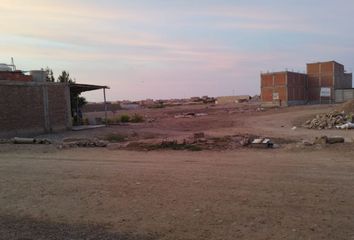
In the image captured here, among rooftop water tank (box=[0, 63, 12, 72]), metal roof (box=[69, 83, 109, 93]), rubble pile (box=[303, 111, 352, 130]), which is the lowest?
rubble pile (box=[303, 111, 352, 130])

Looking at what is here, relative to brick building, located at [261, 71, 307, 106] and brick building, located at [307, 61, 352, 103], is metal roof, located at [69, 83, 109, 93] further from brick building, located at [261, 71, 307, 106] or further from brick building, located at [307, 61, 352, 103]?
brick building, located at [307, 61, 352, 103]

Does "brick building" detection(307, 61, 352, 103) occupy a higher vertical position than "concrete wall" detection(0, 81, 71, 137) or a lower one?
higher

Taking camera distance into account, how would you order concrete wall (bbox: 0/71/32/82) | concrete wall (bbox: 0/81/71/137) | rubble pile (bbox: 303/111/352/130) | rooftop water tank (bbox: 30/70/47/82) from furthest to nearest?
rooftop water tank (bbox: 30/70/47/82)
rubble pile (bbox: 303/111/352/130)
concrete wall (bbox: 0/71/32/82)
concrete wall (bbox: 0/81/71/137)

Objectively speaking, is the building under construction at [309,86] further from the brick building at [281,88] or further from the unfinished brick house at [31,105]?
the unfinished brick house at [31,105]

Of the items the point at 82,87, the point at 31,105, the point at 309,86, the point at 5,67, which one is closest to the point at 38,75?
the point at 31,105

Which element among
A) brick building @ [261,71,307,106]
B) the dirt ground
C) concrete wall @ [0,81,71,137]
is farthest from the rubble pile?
brick building @ [261,71,307,106]

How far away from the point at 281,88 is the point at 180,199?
72.0 m

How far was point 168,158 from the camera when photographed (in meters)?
15.4

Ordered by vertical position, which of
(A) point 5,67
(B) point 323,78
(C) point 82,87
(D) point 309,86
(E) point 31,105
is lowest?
(E) point 31,105

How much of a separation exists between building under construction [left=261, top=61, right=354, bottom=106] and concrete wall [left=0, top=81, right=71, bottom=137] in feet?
169

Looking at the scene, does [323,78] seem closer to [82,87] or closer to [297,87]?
[297,87]

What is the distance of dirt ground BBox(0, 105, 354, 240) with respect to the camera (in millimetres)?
6516

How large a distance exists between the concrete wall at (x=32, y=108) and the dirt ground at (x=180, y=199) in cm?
1457

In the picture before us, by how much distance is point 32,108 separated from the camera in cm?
3009
